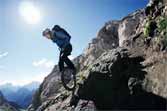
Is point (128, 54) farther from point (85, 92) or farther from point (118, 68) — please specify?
point (85, 92)

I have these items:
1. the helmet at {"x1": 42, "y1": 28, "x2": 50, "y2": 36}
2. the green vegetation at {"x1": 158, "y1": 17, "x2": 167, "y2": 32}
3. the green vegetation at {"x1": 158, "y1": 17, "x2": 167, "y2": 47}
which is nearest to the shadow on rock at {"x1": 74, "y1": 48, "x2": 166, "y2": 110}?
the green vegetation at {"x1": 158, "y1": 17, "x2": 167, "y2": 47}

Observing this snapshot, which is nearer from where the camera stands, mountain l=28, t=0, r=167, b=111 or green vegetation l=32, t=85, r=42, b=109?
mountain l=28, t=0, r=167, b=111

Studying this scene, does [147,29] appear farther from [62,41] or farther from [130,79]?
[62,41]

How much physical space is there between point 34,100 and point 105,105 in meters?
45.6

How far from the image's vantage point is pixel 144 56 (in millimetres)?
17141

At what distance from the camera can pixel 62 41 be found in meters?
17.1

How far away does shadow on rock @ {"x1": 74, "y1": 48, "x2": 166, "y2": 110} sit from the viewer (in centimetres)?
1445

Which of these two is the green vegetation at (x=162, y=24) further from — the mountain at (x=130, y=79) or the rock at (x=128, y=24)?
the rock at (x=128, y=24)

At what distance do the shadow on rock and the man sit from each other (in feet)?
5.54

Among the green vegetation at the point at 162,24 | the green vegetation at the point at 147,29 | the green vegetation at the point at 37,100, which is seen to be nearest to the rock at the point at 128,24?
the green vegetation at the point at 37,100

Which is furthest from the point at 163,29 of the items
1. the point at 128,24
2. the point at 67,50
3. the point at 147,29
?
the point at 128,24

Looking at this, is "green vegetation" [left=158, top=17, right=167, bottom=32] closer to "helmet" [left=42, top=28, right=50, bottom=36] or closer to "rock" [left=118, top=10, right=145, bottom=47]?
"helmet" [left=42, top=28, right=50, bottom=36]

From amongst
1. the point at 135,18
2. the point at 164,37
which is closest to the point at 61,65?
the point at 164,37

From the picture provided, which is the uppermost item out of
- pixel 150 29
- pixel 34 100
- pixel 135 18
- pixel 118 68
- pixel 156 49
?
pixel 135 18
